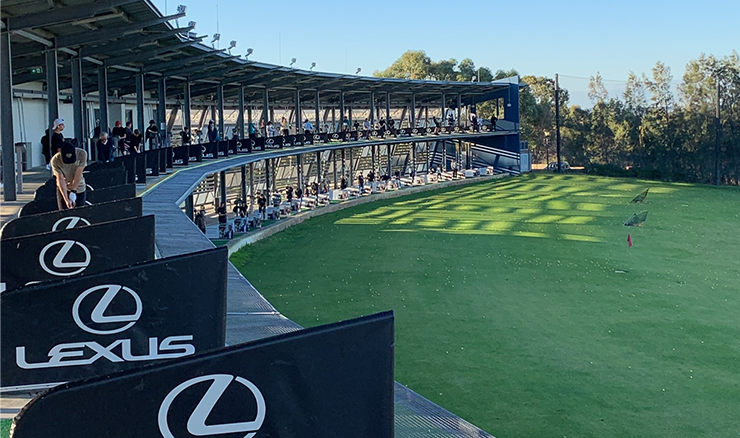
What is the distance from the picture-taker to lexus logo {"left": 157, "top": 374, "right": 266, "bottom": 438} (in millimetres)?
2992

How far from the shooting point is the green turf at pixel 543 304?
488 inches

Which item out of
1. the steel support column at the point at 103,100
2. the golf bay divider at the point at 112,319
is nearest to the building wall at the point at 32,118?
the steel support column at the point at 103,100

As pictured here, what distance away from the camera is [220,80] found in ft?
122

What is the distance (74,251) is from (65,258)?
0.25ft

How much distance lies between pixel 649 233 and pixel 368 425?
30177 millimetres

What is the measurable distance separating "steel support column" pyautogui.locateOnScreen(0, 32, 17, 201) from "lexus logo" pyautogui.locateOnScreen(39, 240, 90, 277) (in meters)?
9.63

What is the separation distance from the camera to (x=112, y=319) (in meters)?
4.51

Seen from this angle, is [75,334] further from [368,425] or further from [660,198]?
[660,198]

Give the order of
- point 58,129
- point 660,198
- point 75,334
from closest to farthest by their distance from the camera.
Result: 1. point 75,334
2. point 58,129
3. point 660,198

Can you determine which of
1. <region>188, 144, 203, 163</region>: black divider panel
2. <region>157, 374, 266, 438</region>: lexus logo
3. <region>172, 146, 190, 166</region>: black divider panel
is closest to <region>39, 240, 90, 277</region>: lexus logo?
<region>157, 374, 266, 438</region>: lexus logo

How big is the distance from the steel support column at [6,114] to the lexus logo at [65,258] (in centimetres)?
963

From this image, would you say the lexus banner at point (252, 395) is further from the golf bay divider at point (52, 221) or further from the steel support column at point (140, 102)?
the steel support column at point (140, 102)

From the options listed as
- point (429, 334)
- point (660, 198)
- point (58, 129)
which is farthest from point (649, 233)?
point (58, 129)

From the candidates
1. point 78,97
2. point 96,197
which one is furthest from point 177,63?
point 96,197
